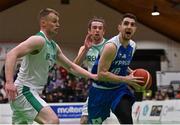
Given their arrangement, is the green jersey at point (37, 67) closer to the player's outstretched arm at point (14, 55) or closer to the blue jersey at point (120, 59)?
the player's outstretched arm at point (14, 55)

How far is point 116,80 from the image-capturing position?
5.42 m

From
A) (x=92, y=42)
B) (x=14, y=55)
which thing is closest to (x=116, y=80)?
(x=14, y=55)

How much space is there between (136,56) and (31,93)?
21419 mm

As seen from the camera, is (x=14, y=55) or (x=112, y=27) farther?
(x=112, y=27)

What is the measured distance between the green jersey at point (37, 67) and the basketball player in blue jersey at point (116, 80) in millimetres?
832

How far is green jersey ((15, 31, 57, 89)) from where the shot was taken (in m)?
4.84

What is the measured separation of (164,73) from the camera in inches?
921

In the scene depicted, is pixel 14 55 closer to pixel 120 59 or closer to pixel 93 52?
pixel 120 59

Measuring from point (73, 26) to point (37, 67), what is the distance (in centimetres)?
2090

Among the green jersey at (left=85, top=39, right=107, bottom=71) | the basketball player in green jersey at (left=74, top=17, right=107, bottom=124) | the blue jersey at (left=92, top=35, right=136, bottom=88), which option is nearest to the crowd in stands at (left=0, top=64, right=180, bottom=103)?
the green jersey at (left=85, top=39, right=107, bottom=71)

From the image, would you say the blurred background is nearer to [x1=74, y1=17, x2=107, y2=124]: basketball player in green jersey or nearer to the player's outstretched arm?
[x1=74, y1=17, x2=107, y2=124]: basketball player in green jersey

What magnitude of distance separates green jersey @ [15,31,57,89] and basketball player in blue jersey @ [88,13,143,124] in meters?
0.83

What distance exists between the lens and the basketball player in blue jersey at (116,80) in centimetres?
548

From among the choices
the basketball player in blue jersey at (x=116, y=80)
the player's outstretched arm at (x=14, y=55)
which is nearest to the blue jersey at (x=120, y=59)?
the basketball player in blue jersey at (x=116, y=80)
